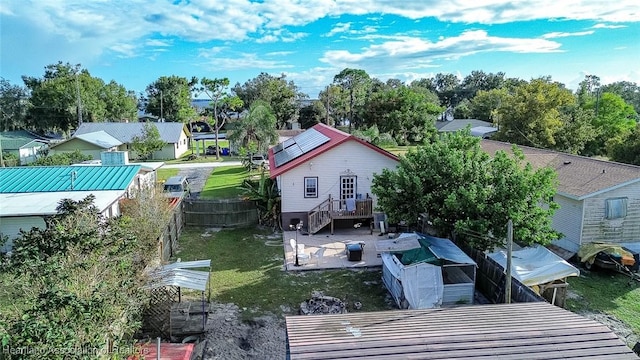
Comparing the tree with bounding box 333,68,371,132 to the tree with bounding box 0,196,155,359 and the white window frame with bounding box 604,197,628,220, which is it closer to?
the white window frame with bounding box 604,197,628,220

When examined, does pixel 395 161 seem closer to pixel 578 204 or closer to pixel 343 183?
pixel 343 183

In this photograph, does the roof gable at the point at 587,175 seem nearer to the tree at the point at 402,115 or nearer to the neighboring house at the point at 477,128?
the tree at the point at 402,115

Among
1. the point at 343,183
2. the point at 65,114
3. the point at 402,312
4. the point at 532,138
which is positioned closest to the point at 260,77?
the point at 65,114

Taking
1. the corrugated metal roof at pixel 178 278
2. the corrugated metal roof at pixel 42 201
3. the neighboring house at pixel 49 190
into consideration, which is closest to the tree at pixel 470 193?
the corrugated metal roof at pixel 178 278

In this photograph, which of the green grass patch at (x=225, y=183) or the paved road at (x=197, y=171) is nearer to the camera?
the green grass patch at (x=225, y=183)

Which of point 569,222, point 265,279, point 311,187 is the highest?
point 311,187

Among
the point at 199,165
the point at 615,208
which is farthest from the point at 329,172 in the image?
the point at 199,165

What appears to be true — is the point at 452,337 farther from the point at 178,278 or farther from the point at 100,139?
the point at 100,139
